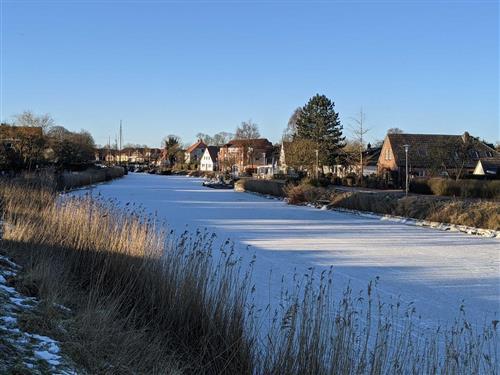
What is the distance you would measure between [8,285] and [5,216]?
5.28 meters

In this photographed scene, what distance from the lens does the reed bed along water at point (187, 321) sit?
378cm

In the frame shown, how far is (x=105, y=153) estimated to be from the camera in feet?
483

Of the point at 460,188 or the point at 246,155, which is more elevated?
the point at 246,155

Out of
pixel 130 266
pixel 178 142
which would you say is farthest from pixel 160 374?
pixel 178 142

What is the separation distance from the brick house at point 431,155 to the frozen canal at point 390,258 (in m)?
22.8

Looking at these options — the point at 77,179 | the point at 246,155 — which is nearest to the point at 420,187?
the point at 77,179

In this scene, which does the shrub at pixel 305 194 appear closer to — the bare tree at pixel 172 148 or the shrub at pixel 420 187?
the shrub at pixel 420 187

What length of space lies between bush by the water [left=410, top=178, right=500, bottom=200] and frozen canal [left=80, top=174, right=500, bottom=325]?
7.77 m

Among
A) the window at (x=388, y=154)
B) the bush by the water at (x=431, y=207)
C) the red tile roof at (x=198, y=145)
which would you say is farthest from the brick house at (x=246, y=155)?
the bush by the water at (x=431, y=207)

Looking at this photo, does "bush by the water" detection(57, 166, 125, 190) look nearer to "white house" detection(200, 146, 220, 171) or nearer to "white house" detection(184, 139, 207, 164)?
"white house" detection(200, 146, 220, 171)

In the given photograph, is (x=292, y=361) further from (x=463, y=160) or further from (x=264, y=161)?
(x=264, y=161)

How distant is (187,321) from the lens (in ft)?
16.5

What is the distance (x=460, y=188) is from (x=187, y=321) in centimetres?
2525

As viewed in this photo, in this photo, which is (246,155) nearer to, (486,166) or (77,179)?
(486,166)
